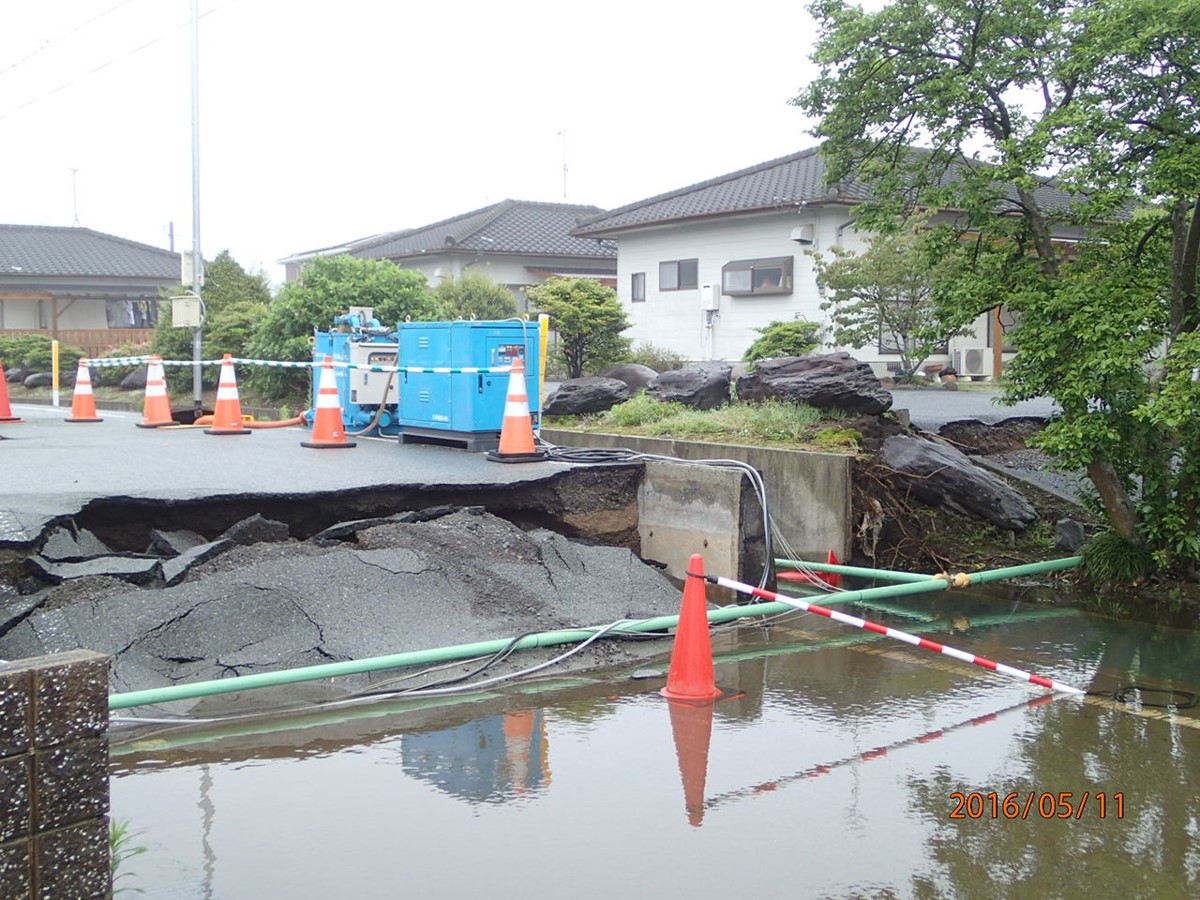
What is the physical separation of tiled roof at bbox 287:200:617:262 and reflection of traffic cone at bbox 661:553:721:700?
28588 mm

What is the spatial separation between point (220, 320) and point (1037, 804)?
804 inches

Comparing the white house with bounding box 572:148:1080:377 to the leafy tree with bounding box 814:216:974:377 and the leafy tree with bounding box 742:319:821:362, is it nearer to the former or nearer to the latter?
the leafy tree with bounding box 814:216:974:377

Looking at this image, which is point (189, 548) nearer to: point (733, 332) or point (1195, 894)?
point (1195, 894)

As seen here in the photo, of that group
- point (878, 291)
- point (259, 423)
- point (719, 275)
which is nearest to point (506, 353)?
point (259, 423)

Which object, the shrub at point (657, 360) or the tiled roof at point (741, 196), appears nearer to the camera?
the shrub at point (657, 360)

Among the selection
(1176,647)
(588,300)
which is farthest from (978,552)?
(588,300)

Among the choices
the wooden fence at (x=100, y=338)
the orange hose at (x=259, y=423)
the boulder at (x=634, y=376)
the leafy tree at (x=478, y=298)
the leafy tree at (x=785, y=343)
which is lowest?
the orange hose at (x=259, y=423)

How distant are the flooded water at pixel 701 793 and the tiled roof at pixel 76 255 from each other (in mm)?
40837

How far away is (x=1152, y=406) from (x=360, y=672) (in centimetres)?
543

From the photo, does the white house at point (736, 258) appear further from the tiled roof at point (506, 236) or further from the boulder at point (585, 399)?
the boulder at point (585, 399)

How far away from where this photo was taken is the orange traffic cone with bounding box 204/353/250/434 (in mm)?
14227

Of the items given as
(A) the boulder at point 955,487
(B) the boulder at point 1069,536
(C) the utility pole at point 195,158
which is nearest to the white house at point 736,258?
(C) the utility pole at point 195,158

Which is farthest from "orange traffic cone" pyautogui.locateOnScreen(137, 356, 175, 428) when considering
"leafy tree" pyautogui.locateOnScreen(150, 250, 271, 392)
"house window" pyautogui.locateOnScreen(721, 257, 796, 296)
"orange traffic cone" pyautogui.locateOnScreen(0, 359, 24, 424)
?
"house window" pyautogui.locateOnScreen(721, 257, 796, 296)

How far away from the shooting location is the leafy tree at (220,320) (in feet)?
73.2
